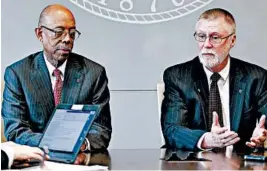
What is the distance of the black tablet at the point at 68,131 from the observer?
206 centimetres

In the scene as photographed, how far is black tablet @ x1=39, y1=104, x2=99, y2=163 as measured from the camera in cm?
206

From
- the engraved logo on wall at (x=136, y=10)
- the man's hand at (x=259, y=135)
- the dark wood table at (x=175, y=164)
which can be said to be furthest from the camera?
the engraved logo on wall at (x=136, y=10)

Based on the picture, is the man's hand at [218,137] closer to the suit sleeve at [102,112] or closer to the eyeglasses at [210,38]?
the eyeglasses at [210,38]

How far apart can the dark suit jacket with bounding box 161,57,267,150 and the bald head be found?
2.45 feet

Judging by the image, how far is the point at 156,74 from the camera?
3.18 m

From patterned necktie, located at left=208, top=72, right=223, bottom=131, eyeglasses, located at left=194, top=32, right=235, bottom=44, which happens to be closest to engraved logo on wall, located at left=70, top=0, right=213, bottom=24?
eyeglasses, located at left=194, top=32, right=235, bottom=44

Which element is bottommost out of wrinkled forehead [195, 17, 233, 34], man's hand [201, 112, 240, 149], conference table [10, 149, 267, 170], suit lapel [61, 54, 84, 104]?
man's hand [201, 112, 240, 149]

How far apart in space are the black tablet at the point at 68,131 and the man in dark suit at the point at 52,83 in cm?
77

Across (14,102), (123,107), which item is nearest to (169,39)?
(123,107)

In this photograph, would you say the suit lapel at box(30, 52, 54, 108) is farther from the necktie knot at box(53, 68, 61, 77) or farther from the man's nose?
the man's nose

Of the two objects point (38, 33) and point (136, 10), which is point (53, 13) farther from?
point (136, 10)

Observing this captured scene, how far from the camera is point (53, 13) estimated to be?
3160mm

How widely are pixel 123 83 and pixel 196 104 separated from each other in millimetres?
494

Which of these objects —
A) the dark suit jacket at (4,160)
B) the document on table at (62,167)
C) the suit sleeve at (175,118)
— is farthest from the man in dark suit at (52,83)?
the dark suit jacket at (4,160)
